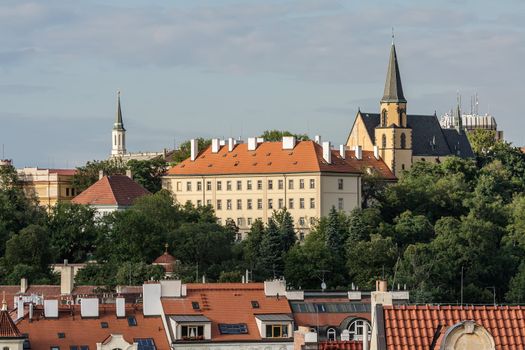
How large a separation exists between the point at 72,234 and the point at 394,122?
57.0 m

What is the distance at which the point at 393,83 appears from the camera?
635ft

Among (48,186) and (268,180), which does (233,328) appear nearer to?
(268,180)

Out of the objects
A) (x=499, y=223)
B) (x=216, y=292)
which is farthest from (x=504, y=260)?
(x=216, y=292)

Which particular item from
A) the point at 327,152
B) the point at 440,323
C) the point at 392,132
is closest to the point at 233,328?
the point at 440,323

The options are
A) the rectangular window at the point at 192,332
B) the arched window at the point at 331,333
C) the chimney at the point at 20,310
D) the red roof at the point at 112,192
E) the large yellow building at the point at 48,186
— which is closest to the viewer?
the chimney at the point at 20,310

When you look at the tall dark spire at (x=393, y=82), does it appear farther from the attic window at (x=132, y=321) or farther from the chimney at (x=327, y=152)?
the attic window at (x=132, y=321)

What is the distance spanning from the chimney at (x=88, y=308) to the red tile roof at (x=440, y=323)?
155 feet

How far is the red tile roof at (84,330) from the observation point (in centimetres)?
6738

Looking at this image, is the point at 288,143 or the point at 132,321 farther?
the point at 288,143

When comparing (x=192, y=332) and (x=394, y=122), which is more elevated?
(x=394, y=122)

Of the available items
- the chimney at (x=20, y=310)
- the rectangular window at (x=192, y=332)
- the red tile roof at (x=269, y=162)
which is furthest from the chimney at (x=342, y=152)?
the chimney at (x=20, y=310)

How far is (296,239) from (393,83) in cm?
4717

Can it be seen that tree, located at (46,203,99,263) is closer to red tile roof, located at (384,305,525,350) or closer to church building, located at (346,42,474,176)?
church building, located at (346,42,474,176)

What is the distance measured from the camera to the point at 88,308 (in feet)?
229
